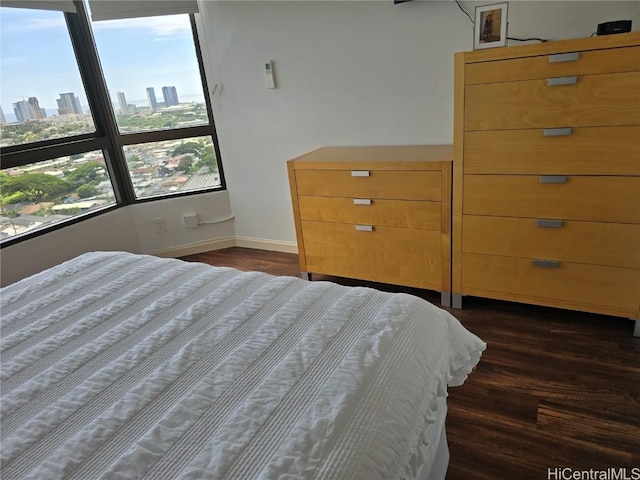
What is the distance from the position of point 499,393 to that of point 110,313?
1481 mm

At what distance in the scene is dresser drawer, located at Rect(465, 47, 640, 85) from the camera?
1813 millimetres

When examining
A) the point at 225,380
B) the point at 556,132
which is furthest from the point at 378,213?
the point at 225,380

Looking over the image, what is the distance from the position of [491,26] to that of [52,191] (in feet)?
9.22

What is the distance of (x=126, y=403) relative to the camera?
1021mm

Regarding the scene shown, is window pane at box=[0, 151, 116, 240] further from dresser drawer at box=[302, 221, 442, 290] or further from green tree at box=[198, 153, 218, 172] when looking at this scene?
dresser drawer at box=[302, 221, 442, 290]

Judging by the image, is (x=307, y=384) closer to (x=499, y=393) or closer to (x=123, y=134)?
(x=499, y=393)

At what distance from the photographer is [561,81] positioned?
75.2 inches

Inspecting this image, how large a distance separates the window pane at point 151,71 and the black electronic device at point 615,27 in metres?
2.51

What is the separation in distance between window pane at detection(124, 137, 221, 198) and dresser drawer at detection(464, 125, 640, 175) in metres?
2.10

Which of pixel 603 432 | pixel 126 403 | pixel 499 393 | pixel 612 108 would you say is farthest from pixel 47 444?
pixel 612 108

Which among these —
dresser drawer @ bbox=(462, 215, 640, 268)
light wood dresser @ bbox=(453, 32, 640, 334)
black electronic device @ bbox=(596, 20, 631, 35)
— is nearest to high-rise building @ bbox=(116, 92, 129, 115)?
light wood dresser @ bbox=(453, 32, 640, 334)

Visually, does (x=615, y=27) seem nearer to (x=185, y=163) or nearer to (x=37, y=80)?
(x=185, y=163)

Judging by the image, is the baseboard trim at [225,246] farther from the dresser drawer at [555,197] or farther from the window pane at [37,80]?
the dresser drawer at [555,197]

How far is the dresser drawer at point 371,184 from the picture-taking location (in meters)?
2.35
